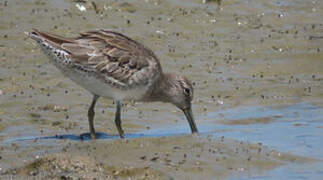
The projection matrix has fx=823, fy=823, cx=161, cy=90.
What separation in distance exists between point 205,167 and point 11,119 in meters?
2.65

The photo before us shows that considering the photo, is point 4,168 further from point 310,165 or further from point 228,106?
point 228,106

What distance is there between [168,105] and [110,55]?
5.99ft

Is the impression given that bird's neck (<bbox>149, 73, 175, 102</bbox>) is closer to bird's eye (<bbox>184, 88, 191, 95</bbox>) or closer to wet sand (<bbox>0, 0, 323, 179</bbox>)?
bird's eye (<bbox>184, 88, 191, 95</bbox>)

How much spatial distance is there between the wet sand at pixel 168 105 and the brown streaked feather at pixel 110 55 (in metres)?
0.70

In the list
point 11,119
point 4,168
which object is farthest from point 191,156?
point 11,119

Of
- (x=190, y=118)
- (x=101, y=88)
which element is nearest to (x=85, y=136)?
(x=101, y=88)

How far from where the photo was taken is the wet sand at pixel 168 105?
25.0ft

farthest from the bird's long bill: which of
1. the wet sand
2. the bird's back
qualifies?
the bird's back

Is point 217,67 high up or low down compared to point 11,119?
up

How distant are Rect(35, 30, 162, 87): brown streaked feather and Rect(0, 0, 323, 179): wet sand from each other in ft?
2.29

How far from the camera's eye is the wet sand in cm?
763

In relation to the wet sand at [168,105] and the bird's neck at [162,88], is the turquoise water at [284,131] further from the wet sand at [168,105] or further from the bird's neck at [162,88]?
the bird's neck at [162,88]

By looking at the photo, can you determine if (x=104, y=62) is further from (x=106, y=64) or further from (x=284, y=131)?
(x=284, y=131)

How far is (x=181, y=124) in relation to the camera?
9.92m
